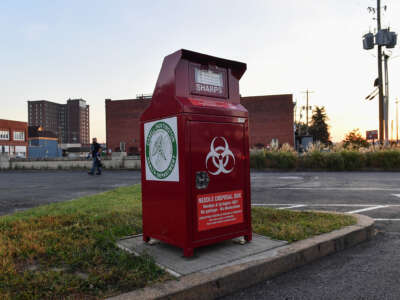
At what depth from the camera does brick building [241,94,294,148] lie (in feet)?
177

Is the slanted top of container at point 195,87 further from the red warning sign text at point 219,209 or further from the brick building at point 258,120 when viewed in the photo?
the brick building at point 258,120

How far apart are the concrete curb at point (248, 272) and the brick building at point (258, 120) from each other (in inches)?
1875

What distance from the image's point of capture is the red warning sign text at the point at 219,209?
11.1 feet

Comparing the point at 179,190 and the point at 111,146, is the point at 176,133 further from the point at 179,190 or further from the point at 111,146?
the point at 111,146

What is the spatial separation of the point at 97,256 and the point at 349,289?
2395 mm

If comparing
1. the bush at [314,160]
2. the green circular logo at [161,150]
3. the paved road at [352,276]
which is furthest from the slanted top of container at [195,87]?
the bush at [314,160]

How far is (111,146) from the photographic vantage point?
202 ft

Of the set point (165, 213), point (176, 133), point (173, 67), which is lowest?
point (165, 213)

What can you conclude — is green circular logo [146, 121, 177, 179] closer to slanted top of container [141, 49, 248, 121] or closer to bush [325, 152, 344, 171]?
slanted top of container [141, 49, 248, 121]

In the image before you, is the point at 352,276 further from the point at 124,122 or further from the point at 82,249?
the point at 124,122

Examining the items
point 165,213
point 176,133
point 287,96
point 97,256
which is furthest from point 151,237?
point 287,96

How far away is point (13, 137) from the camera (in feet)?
273

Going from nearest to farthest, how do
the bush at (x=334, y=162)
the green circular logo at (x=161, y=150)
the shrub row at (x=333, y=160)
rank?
the green circular logo at (x=161, y=150) < the shrub row at (x=333, y=160) < the bush at (x=334, y=162)

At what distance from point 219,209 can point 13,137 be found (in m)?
92.7
